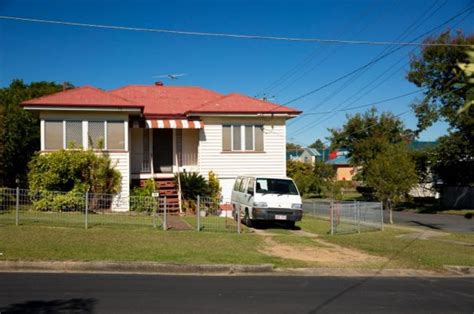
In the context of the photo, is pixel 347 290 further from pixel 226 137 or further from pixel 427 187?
pixel 427 187

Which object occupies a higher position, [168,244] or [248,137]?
[248,137]

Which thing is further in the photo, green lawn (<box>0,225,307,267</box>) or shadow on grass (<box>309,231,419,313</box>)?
green lawn (<box>0,225,307,267</box>)

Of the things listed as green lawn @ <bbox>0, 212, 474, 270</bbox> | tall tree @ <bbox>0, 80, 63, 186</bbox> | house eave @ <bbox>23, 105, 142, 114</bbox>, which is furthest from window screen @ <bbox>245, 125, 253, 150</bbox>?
tall tree @ <bbox>0, 80, 63, 186</bbox>

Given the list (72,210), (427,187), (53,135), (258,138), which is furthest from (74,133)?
(427,187)

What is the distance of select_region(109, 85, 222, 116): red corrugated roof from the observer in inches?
1083

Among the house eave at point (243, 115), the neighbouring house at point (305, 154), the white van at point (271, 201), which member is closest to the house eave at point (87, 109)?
the house eave at point (243, 115)

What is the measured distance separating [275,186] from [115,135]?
7.98 meters

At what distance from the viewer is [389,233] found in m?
20.0

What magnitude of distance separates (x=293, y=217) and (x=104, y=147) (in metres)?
9.22

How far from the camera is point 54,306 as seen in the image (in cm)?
729

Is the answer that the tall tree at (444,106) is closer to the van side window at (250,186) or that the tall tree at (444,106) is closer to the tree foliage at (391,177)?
the tree foliage at (391,177)

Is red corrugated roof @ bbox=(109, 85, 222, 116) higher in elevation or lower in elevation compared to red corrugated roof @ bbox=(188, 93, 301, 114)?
higher

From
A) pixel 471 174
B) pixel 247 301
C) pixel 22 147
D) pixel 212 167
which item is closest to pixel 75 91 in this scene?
pixel 22 147

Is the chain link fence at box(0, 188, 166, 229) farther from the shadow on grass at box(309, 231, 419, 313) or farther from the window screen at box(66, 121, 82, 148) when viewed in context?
the shadow on grass at box(309, 231, 419, 313)
